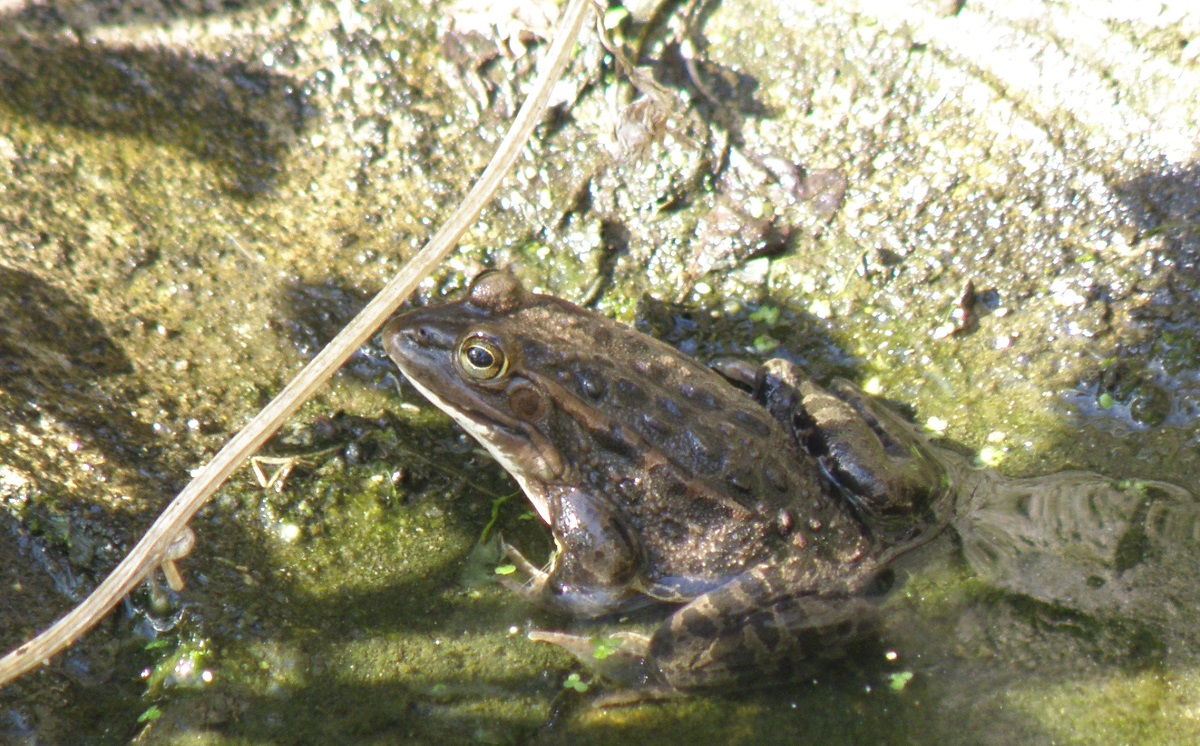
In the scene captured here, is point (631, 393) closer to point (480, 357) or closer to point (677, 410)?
point (677, 410)

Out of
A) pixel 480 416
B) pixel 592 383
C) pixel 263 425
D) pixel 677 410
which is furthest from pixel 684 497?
pixel 263 425

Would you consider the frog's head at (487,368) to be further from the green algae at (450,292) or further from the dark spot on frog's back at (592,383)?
the green algae at (450,292)

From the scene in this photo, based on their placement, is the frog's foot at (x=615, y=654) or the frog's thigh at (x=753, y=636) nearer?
the frog's thigh at (x=753, y=636)

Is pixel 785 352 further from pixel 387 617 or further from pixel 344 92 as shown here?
pixel 344 92

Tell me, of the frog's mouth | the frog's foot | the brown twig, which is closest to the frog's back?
the frog's mouth

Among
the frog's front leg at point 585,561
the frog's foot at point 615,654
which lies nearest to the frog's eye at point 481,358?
the frog's front leg at point 585,561

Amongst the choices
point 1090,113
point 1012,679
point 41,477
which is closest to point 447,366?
point 41,477

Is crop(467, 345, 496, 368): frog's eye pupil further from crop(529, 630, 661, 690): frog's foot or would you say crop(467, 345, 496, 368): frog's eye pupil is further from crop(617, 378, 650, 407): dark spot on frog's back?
crop(529, 630, 661, 690): frog's foot

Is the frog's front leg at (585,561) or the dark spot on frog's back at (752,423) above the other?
the dark spot on frog's back at (752,423)
